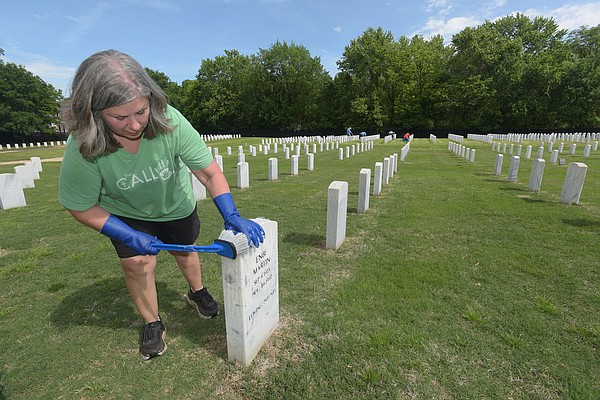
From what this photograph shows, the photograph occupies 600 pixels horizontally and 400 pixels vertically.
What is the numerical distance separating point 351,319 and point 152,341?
1691mm

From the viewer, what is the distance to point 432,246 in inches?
183

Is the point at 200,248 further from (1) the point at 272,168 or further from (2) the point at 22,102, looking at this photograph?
(2) the point at 22,102

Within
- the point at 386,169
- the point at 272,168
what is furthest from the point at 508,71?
the point at 272,168

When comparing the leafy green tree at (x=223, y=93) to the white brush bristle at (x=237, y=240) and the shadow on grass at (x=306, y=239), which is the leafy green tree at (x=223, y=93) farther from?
the white brush bristle at (x=237, y=240)

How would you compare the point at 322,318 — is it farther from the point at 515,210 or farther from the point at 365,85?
the point at 365,85

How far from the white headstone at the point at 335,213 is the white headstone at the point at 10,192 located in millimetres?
7692

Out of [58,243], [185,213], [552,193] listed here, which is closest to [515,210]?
[552,193]

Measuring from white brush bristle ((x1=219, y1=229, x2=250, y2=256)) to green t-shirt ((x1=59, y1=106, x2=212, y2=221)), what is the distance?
1.97 ft

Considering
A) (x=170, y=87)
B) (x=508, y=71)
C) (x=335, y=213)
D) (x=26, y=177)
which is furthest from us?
(x=170, y=87)

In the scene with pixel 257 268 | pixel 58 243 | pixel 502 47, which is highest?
pixel 502 47

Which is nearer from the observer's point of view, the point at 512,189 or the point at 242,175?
the point at 512,189

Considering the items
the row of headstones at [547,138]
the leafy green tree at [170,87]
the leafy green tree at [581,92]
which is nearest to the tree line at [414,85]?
the leafy green tree at [581,92]

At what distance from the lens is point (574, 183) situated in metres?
6.67

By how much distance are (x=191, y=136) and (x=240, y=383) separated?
1771mm
